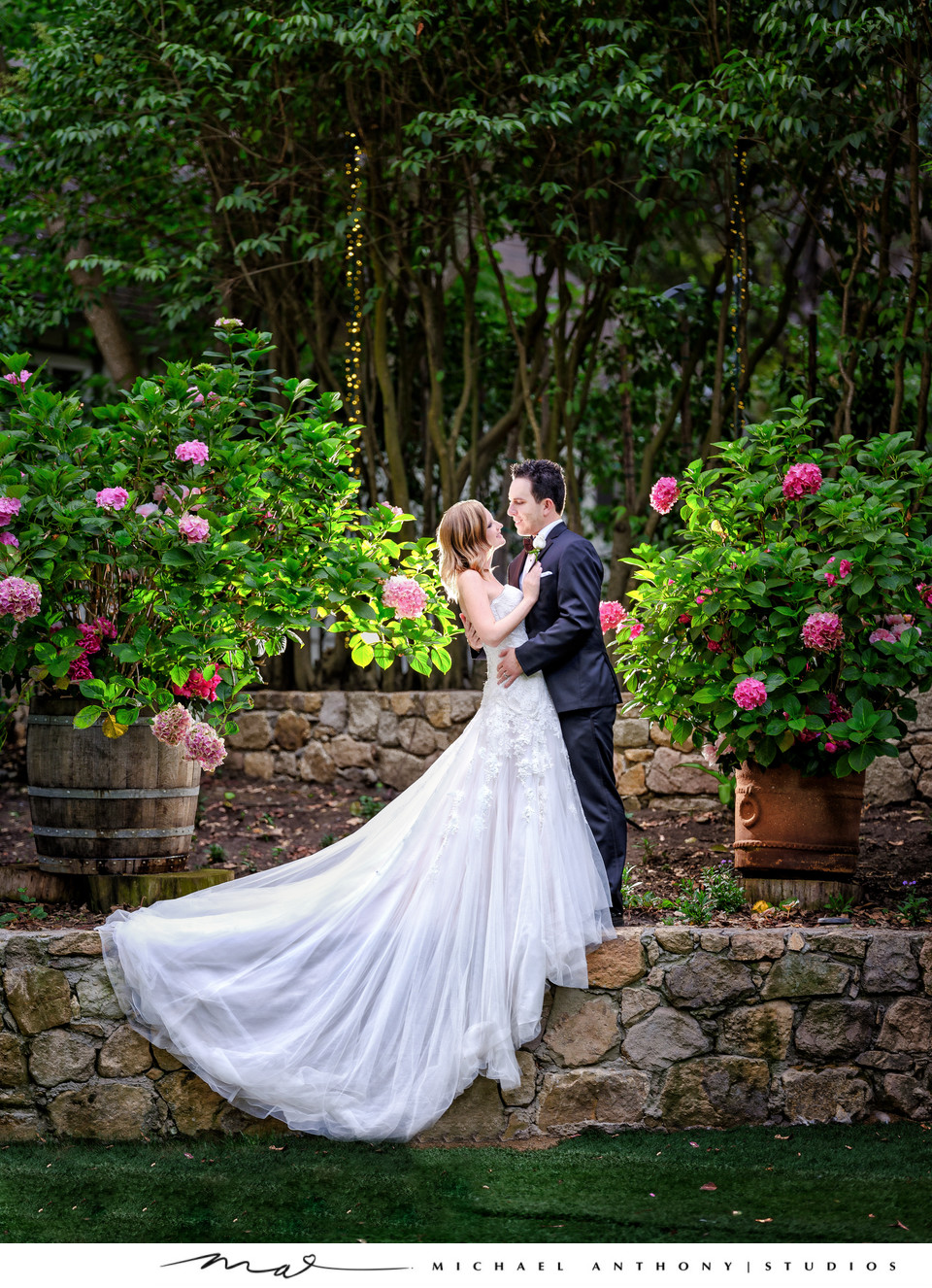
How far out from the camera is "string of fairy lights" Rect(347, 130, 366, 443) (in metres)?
6.76

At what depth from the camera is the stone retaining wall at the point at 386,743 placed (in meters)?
6.14

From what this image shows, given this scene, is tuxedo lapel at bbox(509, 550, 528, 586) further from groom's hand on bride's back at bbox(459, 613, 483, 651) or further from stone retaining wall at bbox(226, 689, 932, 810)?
stone retaining wall at bbox(226, 689, 932, 810)

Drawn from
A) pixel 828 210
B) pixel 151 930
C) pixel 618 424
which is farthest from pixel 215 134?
pixel 151 930

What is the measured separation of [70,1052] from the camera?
3.64 m

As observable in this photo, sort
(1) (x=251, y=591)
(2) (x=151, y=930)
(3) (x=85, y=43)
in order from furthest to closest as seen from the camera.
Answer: (3) (x=85, y=43) → (1) (x=251, y=591) → (2) (x=151, y=930)

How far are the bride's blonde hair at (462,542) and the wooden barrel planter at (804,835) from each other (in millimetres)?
1326

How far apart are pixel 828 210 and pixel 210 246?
387cm

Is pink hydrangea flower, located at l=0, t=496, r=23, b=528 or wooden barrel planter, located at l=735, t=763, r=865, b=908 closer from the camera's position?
pink hydrangea flower, located at l=0, t=496, r=23, b=528

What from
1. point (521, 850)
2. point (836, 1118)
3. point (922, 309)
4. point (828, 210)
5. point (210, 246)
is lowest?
point (836, 1118)

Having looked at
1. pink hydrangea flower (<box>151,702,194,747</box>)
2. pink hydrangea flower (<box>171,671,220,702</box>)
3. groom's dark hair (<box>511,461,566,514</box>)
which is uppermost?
groom's dark hair (<box>511,461,566,514</box>)

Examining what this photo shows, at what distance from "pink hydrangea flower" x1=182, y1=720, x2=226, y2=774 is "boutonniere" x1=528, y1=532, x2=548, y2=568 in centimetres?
122

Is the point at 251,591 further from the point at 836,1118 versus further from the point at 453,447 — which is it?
the point at 453,447

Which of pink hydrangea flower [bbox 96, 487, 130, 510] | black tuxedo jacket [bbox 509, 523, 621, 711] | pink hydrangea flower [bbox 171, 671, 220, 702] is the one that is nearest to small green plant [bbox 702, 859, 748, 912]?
black tuxedo jacket [bbox 509, 523, 621, 711]

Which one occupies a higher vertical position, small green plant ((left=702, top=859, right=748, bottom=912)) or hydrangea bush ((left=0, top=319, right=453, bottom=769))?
hydrangea bush ((left=0, top=319, right=453, bottom=769))
